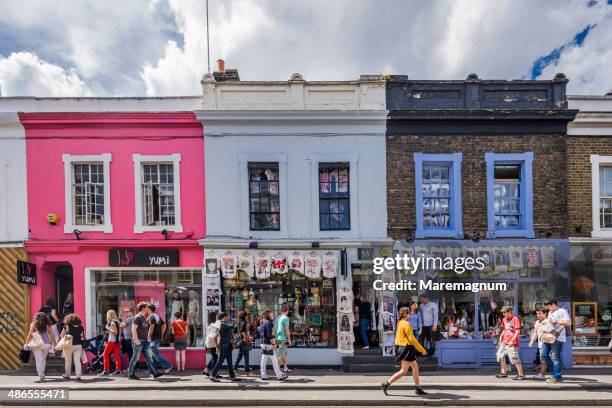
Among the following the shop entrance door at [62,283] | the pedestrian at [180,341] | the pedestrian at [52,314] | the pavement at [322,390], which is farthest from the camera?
the shop entrance door at [62,283]

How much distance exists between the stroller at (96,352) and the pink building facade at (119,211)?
0.50 m

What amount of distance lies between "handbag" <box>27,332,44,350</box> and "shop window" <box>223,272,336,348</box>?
4357mm

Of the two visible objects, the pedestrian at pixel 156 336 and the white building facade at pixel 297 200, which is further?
the white building facade at pixel 297 200

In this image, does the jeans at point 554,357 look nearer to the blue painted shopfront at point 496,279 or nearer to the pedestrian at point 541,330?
the pedestrian at point 541,330

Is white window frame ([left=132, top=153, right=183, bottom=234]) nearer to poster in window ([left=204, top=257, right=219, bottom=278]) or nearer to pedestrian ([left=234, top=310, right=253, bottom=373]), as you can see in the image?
poster in window ([left=204, top=257, right=219, bottom=278])

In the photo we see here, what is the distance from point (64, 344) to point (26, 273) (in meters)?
2.48

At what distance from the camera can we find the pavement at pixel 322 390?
26.4 ft

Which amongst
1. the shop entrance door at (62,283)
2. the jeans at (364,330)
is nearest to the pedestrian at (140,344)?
the shop entrance door at (62,283)

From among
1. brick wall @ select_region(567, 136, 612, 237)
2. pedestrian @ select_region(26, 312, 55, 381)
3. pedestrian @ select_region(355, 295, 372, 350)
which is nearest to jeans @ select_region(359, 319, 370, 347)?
pedestrian @ select_region(355, 295, 372, 350)

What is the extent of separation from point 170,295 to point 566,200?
1124cm

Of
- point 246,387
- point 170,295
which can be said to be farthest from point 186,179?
point 246,387

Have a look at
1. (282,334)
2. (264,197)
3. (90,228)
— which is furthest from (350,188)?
(90,228)

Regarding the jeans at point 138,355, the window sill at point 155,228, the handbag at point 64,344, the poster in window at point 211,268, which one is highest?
the window sill at point 155,228

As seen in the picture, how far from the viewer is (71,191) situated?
37.4 feet
